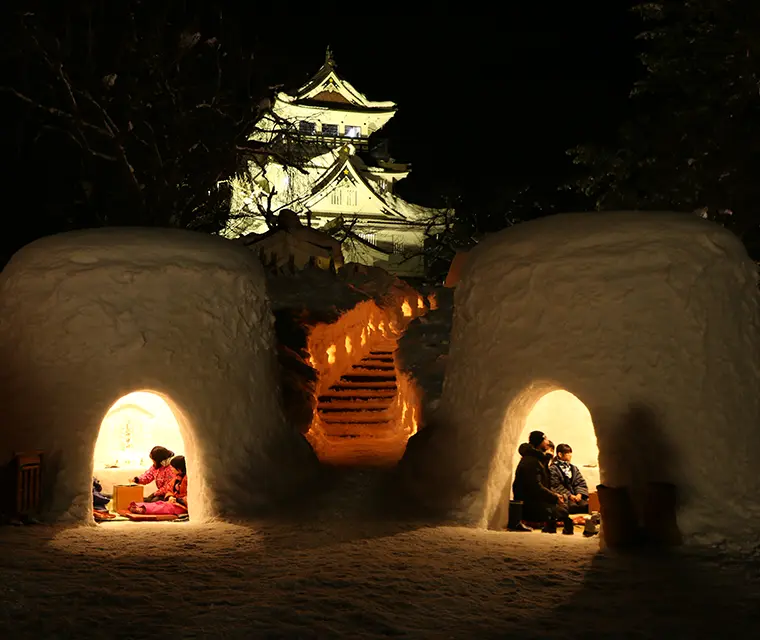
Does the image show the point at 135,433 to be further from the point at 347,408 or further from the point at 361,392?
the point at 361,392

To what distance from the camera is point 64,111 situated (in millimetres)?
17344

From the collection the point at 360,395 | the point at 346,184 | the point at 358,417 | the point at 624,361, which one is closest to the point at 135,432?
the point at 358,417

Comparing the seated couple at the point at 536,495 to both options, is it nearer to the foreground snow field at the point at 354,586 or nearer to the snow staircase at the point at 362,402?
the foreground snow field at the point at 354,586

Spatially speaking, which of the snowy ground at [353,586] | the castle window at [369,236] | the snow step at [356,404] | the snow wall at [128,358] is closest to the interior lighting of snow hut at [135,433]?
the snow wall at [128,358]

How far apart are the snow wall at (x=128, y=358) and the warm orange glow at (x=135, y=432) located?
7.45 ft

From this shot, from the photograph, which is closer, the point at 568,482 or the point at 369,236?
the point at 568,482

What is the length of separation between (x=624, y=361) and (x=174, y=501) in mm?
5293

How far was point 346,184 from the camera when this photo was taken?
3114 cm

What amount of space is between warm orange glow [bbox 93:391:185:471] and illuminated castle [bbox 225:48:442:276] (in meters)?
16.4

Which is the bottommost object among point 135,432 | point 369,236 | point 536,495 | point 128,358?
point 536,495

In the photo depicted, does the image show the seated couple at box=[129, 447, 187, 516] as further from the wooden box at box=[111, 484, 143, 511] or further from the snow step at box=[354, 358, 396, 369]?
the snow step at box=[354, 358, 396, 369]

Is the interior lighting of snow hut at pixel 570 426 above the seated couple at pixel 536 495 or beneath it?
above

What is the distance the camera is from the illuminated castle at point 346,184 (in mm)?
30234

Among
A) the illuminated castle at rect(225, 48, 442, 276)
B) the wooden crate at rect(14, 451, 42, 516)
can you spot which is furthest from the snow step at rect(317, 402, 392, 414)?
the illuminated castle at rect(225, 48, 442, 276)
